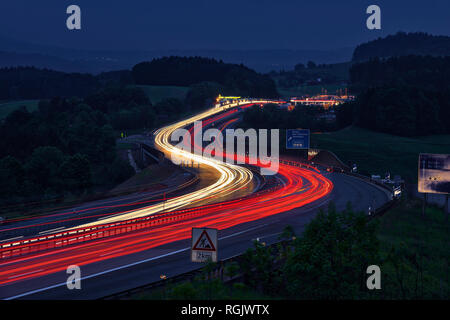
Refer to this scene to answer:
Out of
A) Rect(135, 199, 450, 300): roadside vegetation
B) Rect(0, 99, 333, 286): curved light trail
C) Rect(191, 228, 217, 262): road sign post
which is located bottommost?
Rect(0, 99, 333, 286): curved light trail

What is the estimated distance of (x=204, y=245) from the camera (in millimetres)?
16750

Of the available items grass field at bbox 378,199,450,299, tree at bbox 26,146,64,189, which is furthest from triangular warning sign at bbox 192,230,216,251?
tree at bbox 26,146,64,189

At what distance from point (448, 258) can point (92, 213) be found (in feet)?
89.7

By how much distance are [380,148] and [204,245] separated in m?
101

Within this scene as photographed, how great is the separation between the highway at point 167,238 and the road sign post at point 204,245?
704 cm

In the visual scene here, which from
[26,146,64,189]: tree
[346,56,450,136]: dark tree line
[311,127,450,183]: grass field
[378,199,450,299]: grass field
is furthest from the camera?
[346,56,450,136]: dark tree line

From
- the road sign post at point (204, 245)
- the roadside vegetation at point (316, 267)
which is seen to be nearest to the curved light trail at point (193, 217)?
the roadside vegetation at point (316, 267)

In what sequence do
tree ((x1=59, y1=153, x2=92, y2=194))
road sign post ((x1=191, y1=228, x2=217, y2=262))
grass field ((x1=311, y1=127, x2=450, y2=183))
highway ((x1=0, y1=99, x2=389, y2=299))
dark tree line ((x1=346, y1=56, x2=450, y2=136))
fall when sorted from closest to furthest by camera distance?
road sign post ((x1=191, y1=228, x2=217, y2=262)) → highway ((x1=0, y1=99, x2=389, y2=299)) → tree ((x1=59, y1=153, x2=92, y2=194)) → grass field ((x1=311, y1=127, x2=450, y2=183)) → dark tree line ((x1=346, y1=56, x2=450, y2=136))

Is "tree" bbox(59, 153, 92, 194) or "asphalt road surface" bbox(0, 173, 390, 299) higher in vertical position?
"asphalt road surface" bbox(0, 173, 390, 299)

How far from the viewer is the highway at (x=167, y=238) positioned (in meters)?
23.7

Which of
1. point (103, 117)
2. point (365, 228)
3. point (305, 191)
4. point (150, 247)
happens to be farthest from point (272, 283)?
point (103, 117)

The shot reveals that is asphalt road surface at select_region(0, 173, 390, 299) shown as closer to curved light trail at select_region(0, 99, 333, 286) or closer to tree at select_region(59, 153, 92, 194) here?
curved light trail at select_region(0, 99, 333, 286)

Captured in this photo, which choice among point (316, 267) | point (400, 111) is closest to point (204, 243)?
point (316, 267)

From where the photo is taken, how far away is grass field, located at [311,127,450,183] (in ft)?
324
